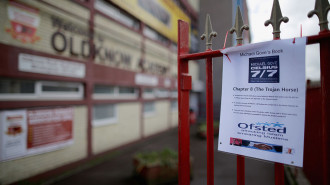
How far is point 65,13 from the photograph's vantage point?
5328 millimetres

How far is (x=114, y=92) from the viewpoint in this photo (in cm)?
738

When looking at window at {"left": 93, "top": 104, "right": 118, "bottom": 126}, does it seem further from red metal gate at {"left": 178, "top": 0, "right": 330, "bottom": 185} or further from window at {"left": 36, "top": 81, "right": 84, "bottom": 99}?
red metal gate at {"left": 178, "top": 0, "right": 330, "bottom": 185}

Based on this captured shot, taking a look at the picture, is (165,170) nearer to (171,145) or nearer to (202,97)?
(171,145)

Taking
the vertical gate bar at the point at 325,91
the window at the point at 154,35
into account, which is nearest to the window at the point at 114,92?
the window at the point at 154,35

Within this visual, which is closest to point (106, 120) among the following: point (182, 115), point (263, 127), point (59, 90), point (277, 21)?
point (59, 90)

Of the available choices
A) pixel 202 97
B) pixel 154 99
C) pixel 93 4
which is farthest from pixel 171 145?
pixel 202 97

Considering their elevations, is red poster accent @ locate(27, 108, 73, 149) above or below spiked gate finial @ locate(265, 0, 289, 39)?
below

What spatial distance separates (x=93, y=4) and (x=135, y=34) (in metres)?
2.52

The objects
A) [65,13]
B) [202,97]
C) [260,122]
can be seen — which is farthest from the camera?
[202,97]

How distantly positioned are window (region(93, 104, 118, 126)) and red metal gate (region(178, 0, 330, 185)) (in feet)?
17.7

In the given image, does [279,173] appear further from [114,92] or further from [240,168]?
[114,92]

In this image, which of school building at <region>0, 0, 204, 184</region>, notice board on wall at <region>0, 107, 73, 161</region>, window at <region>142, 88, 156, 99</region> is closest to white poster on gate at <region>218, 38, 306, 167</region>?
school building at <region>0, 0, 204, 184</region>

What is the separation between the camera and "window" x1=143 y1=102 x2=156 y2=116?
9509 mm

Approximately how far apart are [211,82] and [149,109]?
8.53 metres
